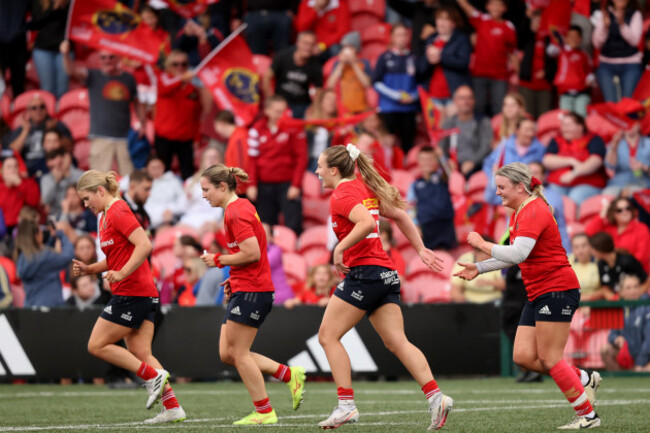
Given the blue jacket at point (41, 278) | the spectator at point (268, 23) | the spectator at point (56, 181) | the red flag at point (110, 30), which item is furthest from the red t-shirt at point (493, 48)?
the blue jacket at point (41, 278)

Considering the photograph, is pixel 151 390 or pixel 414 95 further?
pixel 414 95

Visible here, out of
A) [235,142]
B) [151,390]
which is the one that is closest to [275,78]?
[235,142]

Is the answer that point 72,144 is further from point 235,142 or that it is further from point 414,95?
point 414,95

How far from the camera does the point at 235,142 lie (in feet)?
54.6

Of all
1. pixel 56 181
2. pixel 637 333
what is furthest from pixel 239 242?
pixel 56 181

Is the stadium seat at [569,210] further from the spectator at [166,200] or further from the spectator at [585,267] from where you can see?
the spectator at [166,200]

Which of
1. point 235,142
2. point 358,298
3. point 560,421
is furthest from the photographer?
point 235,142

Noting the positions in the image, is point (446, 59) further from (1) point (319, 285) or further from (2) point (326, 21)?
(1) point (319, 285)

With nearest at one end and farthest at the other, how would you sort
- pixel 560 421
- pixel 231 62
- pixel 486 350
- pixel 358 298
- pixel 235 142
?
pixel 358 298
pixel 560 421
pixel 486 350
pixel 235 142
pixel 231 62

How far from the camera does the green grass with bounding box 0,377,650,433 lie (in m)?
8.41

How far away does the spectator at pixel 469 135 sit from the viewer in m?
16.7

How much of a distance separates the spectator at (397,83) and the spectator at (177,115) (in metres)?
2.94

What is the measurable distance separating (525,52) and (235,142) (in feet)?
15.2

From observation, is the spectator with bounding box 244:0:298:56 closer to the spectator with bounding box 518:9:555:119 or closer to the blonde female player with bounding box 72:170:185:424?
the spectator with bounding box 518:9:555:119
